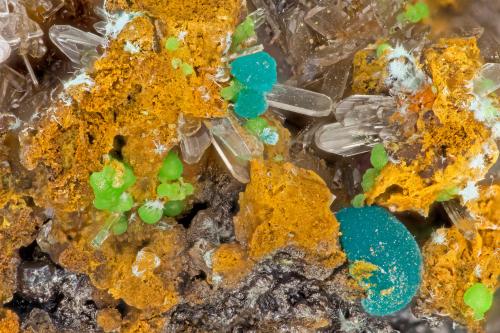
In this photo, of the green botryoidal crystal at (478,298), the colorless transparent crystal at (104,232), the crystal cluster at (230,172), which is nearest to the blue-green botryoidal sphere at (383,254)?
the crystal cluster at (230,172)

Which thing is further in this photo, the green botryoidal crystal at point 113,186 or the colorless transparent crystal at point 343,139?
the colorless transparent crystal at point 343,139

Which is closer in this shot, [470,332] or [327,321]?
[327,321]

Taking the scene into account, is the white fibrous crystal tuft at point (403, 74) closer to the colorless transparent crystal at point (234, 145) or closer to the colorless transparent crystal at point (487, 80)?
the colorless transparent crystal at point (487, 80)

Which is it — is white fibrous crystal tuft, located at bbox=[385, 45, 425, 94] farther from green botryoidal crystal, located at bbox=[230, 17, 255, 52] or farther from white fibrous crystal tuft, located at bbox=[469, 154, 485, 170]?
green botryoidal crystal, located at bbox=[230, 17, 255, 52]

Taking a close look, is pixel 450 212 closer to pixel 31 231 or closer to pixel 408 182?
pixel 408 182

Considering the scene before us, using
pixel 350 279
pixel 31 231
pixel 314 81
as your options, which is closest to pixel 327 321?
pixel 350 279

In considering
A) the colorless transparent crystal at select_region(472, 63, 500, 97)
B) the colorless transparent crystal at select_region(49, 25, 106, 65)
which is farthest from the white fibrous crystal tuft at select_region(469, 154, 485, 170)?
the colorless transparent crystal at select_region(49, 25, 106, 65)
